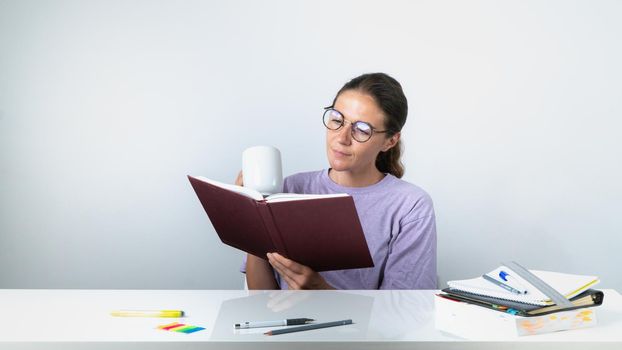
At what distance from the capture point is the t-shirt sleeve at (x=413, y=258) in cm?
209

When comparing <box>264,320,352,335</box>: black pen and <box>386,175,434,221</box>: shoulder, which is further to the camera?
<box>386,175,434,221</box>: shoulder

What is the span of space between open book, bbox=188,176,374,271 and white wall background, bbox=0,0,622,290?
3.29 ft

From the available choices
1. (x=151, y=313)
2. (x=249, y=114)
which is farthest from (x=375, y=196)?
(x=151, y=313)

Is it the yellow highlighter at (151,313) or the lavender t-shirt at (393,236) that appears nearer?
the yellow highlighter at (151,313)

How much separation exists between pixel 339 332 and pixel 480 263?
1.84 m

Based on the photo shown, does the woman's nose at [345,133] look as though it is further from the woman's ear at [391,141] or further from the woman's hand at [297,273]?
the woman's hand at [297,273]

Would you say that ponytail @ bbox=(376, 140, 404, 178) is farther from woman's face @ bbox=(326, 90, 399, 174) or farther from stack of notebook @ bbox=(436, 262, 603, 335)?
stack of notebook @ bbox=(436, 262, 603, 335)

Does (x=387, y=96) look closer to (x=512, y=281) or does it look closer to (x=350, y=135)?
(x=350, y=135)

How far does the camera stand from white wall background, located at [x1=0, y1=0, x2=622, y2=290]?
111 inches

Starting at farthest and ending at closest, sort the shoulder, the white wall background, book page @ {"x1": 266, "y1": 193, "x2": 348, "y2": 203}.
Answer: the white wall background → the shoulder → book page @ {"x1": 266, "y1": 193, "x2": 348, "y2": 203}

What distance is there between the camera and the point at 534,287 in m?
1.36

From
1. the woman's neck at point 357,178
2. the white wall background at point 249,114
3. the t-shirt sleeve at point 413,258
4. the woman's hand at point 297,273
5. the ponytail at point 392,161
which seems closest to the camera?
the woman's hand at point 297,273

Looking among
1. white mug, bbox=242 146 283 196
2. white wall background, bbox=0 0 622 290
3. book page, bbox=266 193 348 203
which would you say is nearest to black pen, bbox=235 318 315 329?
book page, bbox=266 193 348 203

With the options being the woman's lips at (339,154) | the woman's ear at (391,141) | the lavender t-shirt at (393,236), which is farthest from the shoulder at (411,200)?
the woman's lips at (339,154)
